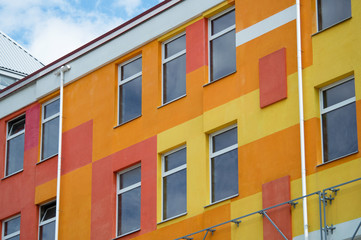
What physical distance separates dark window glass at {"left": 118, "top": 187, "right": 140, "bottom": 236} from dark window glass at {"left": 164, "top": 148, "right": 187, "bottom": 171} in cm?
104

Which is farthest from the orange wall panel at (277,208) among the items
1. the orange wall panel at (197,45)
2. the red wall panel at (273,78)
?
the orange wall panel at (197,45)

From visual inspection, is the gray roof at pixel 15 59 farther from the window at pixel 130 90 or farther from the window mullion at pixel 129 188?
the window mullion at pixel 129 188

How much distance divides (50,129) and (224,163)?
7175 millimetres

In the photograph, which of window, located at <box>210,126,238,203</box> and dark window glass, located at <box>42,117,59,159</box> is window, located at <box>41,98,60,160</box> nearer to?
dark window glass, located at <box>42,117,59,159</box>

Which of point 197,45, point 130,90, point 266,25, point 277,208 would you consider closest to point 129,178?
point 130,90

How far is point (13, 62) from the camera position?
127ft

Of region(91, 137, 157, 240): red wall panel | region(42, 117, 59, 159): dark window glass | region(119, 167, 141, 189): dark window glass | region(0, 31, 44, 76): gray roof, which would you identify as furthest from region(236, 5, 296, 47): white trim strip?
region(0, 31, 44, 76): gray roof

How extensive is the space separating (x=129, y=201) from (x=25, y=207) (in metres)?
4.17

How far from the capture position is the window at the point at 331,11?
22627 millimetres

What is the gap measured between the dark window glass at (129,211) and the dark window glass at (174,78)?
2460mm

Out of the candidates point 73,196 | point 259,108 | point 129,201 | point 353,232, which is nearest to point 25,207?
point 73,196

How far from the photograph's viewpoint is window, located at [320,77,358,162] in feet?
70.5

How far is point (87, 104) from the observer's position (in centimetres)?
2855

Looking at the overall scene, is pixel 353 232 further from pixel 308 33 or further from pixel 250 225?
pixel 308 33
